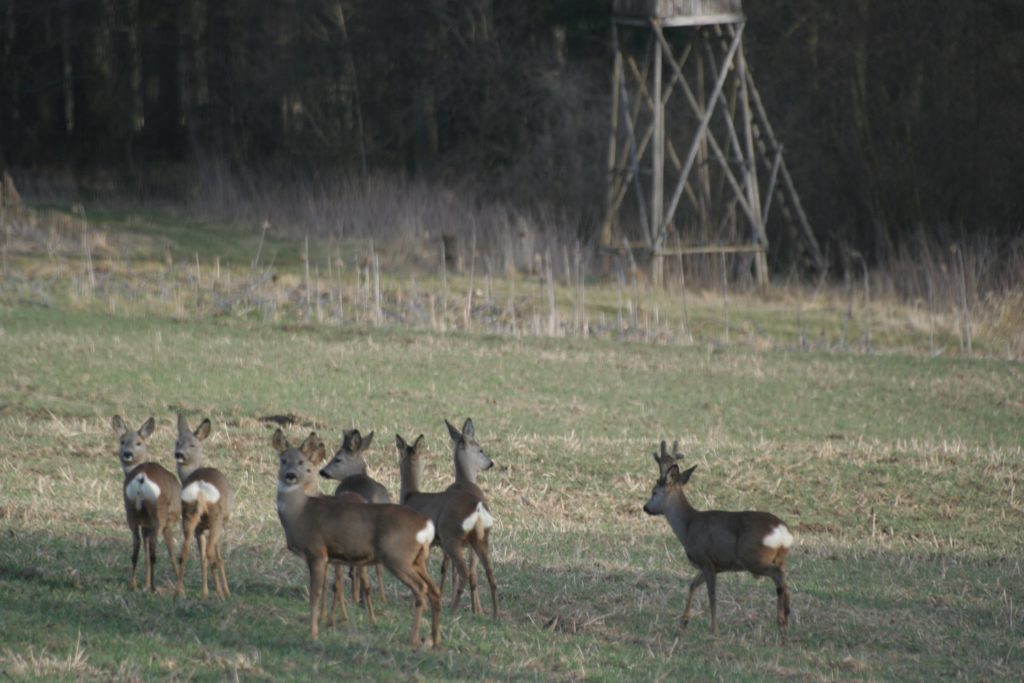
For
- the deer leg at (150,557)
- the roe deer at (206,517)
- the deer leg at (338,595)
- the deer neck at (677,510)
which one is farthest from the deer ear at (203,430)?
the deer neck at (677,510)

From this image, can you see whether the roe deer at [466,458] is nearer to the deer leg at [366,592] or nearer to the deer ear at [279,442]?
the deer ear at [279,442]

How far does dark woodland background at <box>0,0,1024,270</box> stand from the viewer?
3036 cm

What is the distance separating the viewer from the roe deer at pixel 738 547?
24.5ft

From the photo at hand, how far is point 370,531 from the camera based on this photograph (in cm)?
692

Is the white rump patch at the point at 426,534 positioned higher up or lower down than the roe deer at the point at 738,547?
higher up

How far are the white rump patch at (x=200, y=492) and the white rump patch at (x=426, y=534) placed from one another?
1.11 meters

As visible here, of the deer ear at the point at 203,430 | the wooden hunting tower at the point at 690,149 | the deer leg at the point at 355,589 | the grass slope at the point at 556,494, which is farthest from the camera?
the wooden hunting tower at the point at 690,149

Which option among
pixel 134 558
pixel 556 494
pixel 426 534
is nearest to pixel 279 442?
pixel 134 558

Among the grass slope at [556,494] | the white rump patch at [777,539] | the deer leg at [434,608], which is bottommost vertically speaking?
the grass slope at [556,494]

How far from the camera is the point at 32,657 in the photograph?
6500mm

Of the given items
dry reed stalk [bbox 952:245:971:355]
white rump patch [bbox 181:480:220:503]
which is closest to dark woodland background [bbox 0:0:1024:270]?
dry reed stalk [bbox 952:245:971:355]

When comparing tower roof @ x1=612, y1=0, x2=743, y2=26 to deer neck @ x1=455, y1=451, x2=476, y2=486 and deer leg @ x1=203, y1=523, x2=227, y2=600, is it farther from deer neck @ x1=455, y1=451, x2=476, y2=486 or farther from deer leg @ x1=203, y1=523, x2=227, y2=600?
deer leg @ x1=203, y1=523, x2=227, y2=600

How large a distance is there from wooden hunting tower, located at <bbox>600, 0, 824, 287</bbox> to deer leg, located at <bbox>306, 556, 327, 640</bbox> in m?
18.2

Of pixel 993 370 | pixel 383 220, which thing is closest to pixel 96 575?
pixel 993 370
